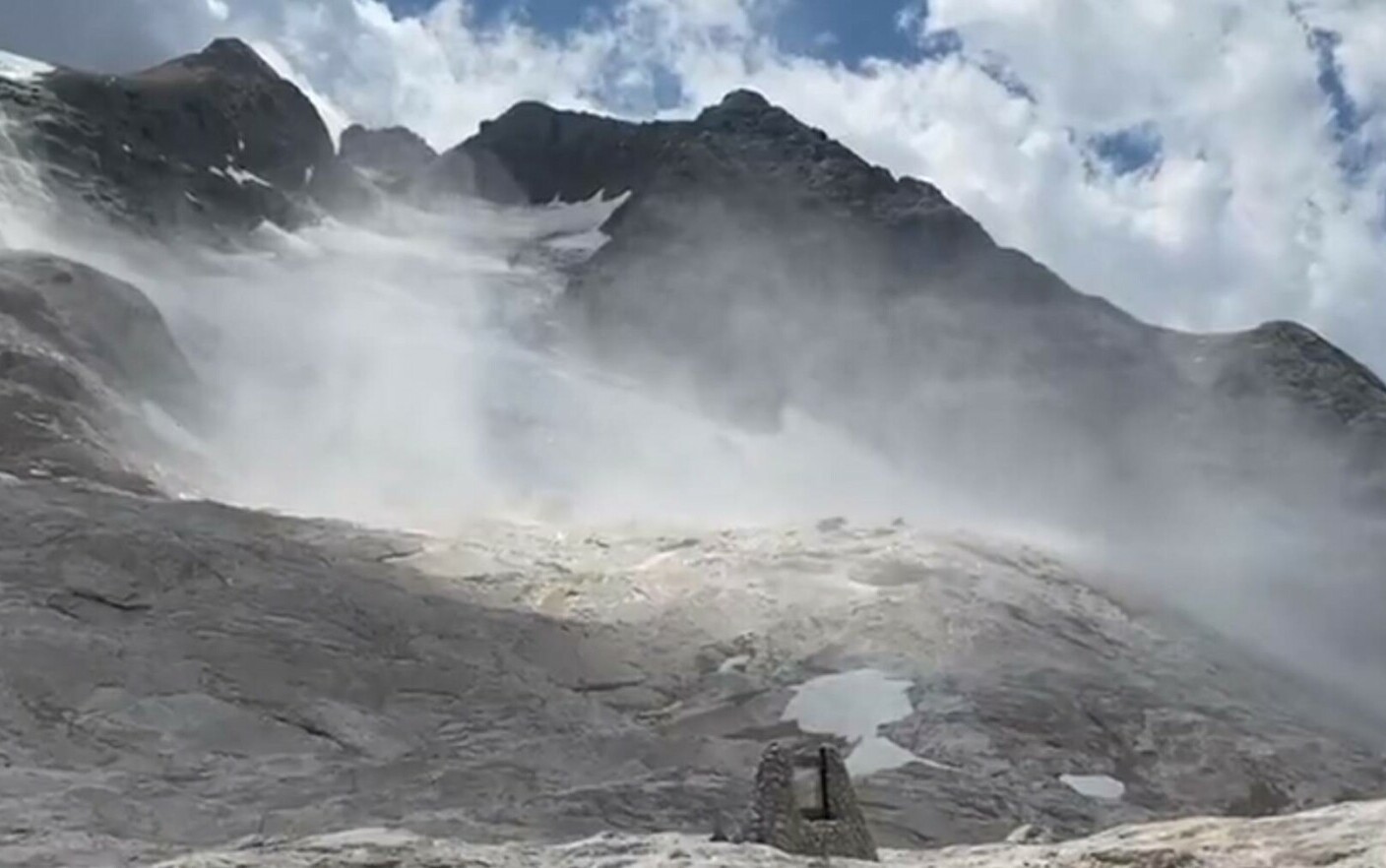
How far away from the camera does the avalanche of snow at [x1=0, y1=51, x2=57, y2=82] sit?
13862 cm

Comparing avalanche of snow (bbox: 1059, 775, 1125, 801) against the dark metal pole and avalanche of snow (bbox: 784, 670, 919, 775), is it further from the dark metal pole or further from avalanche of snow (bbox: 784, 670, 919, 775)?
the dark metal pole

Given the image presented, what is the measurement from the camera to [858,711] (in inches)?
1626

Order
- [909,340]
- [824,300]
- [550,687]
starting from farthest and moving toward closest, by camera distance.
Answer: [824,300]
[909,340]
[550,687]

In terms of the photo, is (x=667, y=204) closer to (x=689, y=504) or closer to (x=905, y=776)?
(x=689, y=504)

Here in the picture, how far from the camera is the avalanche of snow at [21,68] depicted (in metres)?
139

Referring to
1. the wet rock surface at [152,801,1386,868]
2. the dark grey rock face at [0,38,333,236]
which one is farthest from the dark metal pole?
the dark grey rock face at [0,38,333,236]

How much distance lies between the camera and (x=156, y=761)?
3219cm

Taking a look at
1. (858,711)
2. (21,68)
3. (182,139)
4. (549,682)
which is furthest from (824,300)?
(549,682)

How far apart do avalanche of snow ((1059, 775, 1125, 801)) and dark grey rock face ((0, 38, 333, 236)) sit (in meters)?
107

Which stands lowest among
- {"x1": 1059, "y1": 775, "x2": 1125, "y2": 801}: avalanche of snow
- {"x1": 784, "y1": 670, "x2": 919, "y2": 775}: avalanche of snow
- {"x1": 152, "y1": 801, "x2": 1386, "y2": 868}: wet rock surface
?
{"x1": 152, "y1": 801, "x2": 1386, "y2": 868}: wet rock surface

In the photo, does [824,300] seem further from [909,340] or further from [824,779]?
[824,779]

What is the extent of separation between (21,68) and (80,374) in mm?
96347

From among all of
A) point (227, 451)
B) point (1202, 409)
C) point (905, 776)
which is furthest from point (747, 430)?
point (905, 776)

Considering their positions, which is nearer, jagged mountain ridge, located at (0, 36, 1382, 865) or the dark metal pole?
the dark metal pole
